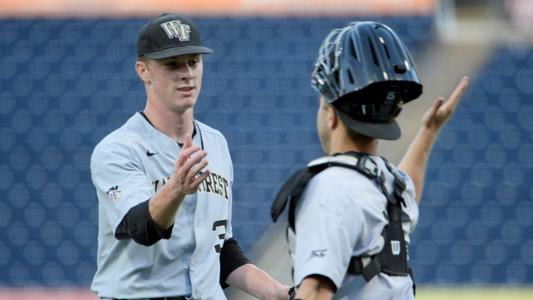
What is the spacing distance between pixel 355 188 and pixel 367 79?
26 cm

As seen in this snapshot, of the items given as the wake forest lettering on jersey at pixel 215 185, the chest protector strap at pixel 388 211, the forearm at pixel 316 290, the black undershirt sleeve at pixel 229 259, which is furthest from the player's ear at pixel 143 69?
the forearm at pixel 316 290

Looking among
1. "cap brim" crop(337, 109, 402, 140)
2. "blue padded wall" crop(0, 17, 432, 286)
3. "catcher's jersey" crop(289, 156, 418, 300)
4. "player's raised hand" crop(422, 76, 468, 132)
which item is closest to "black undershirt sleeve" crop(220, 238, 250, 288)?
"player's raised hand" crop(422, 76, 468, 132)

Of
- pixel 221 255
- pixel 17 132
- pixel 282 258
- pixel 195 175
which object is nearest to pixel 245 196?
pixel 282 258

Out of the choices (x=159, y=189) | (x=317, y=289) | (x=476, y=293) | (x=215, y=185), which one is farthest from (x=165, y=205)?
(x=476, y=293)

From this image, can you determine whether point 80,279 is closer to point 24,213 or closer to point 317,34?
point 24,213

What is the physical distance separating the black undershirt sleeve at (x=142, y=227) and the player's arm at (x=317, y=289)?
25.6 inches

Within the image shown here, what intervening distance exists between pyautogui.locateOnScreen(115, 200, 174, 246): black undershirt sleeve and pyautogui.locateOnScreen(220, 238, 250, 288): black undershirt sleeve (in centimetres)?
58

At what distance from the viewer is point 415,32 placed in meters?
8.38

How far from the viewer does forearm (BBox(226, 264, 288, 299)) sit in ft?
9.86

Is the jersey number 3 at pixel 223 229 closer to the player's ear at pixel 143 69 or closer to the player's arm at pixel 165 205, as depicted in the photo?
the player's arm at pixel 165 205

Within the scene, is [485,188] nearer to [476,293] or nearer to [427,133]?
[476,293]

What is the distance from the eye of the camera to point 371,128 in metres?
2.22

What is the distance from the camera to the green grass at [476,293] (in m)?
6.92

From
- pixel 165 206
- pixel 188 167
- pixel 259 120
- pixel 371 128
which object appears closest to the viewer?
pixel 371 128
